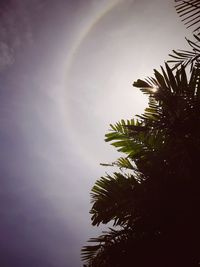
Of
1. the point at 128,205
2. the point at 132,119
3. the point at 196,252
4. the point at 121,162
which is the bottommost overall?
the point at 196,252

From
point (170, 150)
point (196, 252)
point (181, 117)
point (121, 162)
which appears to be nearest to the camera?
point (181, 117)

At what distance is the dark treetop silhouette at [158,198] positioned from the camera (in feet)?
11.2

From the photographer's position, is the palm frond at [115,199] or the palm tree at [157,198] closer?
the palm tree at [157,198]

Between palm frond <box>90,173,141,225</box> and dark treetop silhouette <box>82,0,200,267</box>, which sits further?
palm frond <box>90,173,141,225</box>

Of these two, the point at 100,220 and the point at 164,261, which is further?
the point at 100,220

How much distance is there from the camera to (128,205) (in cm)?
452

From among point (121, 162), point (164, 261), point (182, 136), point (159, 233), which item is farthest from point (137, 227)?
point (182, 136)

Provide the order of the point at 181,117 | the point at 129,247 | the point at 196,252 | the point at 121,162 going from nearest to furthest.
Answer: the point at 181,117 → the point at 196,252 → the point at 129,247 → the point at 121,162

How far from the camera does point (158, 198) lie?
4355mm

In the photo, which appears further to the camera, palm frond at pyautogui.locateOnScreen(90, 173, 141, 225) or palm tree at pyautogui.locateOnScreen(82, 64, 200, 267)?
palm frond at pyautogui.locateOnScreen(90, 173, 141, 225)

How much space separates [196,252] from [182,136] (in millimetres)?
1834

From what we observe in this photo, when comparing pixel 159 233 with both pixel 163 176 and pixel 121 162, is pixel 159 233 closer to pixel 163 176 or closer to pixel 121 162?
pixel 163 176

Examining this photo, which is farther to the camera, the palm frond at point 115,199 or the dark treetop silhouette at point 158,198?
the palm frond at point 115,199

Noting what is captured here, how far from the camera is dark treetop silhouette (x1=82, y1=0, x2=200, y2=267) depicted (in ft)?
11.2
